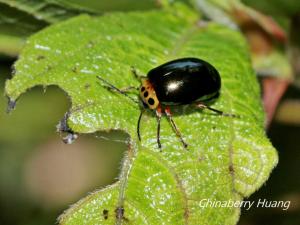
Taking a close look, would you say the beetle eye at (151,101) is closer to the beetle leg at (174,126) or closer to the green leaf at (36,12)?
the beetle leg at (174,126)

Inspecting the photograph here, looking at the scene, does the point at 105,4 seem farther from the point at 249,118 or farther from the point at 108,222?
the point at 108,222

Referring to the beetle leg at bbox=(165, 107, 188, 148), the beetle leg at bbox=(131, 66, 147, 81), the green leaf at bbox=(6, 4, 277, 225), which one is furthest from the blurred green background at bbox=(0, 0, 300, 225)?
the beetle leg at bbox=(165, 107, 188, 148)

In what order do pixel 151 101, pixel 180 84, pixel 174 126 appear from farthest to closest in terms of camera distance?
pixel 180 84
pixel 151 101
pixel 174 126

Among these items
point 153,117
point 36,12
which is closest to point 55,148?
point 36,12

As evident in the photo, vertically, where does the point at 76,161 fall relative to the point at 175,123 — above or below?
below

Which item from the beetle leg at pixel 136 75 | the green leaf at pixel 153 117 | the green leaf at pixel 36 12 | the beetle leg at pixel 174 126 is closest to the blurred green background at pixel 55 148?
the green leaf at pixel 36 12

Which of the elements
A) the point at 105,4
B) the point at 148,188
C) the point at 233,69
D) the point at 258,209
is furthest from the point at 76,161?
the point at 148,188

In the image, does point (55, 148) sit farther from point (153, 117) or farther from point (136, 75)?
point (153, 117)
